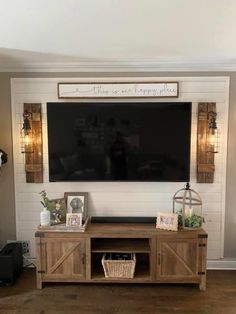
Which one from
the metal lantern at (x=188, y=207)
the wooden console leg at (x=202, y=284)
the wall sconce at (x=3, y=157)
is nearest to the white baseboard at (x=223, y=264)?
the wooden console leg at (x=202, y=284)

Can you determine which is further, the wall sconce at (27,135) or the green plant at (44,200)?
the wall sconce at (27,135)

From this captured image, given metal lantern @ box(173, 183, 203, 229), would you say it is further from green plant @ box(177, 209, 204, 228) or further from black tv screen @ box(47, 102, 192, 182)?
black tv screen @ box(47, 102, 192, 182)

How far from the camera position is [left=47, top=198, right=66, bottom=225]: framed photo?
2.99 metres

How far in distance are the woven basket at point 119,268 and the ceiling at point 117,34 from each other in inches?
79.7

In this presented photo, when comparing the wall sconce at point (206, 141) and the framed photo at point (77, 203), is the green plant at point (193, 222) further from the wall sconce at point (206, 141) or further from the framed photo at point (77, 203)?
the framed photo at point (77, 203)

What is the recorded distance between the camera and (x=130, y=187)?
10.4 feet

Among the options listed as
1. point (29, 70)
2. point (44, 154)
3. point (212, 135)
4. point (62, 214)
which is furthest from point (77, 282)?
point (29, 70)

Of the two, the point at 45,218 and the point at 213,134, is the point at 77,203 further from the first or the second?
the point at 213,134

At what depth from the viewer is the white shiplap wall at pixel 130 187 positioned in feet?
10.1

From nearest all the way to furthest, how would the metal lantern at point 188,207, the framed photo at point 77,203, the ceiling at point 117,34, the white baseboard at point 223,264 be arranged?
the ceiling at point 117,34
the metal lantern at point 188,207
the framed photo at point 77,203
the white baseboard at point 223,264

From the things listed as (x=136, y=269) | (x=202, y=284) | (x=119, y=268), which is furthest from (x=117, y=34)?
(x=202, y=284)

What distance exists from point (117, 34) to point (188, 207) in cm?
183

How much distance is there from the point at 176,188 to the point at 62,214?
128 centimetres

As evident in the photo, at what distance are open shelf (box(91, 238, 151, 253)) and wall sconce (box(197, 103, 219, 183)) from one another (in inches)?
37.8
